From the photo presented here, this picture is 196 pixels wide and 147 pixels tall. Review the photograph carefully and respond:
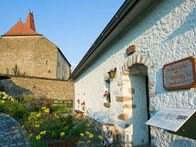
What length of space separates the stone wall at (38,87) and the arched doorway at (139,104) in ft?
50.6

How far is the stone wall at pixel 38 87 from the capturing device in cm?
1550

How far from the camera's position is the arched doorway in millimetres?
3732

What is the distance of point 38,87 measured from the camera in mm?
17188

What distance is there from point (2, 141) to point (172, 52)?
4.80 meters

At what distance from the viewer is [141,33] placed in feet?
10.5

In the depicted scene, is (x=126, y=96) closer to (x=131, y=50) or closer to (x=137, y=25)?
(x=131, y=50)

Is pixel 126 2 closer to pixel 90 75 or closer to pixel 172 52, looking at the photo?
pixel 172 52

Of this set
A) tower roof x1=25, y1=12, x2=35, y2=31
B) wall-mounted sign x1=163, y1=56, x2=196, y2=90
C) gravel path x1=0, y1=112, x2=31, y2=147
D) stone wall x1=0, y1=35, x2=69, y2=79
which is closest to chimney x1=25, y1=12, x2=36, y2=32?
tower roof x1=25, y1=12, x2=35, y2=31

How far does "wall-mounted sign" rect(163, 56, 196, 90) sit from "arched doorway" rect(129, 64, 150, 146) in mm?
1199

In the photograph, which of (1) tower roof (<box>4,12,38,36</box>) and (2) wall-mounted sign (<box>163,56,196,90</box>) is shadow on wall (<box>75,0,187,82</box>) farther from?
(1) tower roof (<box>4,12,38,36</box>)

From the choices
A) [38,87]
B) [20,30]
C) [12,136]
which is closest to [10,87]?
[38,87]

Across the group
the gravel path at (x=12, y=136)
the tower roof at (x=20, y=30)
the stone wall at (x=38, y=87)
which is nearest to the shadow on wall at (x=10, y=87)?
the stone wall at (x=38, y=87)

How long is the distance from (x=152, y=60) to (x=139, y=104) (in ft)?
5.09

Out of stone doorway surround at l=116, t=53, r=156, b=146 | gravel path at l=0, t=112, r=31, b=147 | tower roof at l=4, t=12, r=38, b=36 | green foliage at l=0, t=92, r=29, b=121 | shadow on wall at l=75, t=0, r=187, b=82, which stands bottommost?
gravel path at l=0, t=112, r=31, b=147
